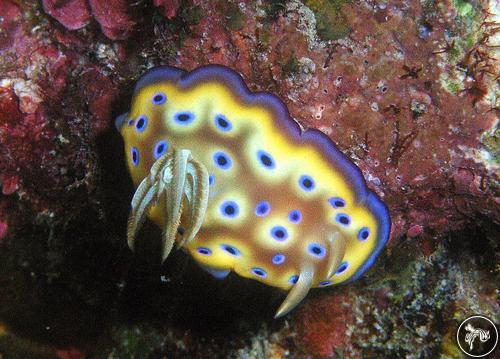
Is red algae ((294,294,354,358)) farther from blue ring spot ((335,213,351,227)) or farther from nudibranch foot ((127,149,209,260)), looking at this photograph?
nudibranch foot ((127,149,209,260))

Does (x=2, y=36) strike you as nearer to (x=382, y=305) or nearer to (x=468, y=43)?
(x=468, y=43)

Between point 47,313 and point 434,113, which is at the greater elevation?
point 434,113

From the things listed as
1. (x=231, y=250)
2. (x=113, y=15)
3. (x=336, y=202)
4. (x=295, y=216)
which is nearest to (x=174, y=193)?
(x=231, y=250)

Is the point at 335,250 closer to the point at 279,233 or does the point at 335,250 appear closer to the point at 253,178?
the point at 279,233

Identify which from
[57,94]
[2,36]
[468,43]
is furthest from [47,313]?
[468,43]

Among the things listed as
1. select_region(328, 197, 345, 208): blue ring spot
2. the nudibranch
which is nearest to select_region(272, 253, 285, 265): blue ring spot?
the nudibranch

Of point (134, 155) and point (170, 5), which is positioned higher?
point (170, 5)
